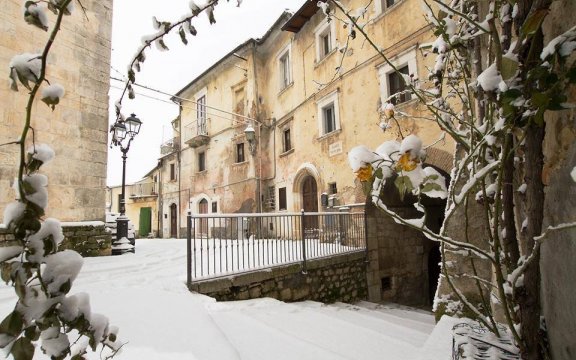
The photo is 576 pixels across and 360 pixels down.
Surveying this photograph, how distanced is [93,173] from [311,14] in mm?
9221

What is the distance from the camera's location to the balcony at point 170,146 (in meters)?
19.8

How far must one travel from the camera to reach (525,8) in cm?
126

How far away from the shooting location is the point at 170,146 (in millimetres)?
20844

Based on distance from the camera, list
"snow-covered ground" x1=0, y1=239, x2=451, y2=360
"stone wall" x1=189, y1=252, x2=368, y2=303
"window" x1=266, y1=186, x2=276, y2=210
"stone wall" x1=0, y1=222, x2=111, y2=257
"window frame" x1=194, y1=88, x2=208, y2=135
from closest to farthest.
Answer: "snow-covered ground" x1=0, y1=239, x2=451, y2=360 < "stone wall" x1=189, y1=252, x2=368, y2=303 < "stone wall" x1=0, y1=222, x2=111, y2=257 < "window" x1=266, y1=186, x2=276, y2=210 < "window frame" x1=194, y1=88, x2=208, y2=135

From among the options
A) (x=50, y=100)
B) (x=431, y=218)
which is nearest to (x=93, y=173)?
(x=50, y=100)

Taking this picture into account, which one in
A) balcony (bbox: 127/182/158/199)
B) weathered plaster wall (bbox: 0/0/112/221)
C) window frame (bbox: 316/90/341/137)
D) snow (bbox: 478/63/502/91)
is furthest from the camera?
balcony (bbox: 127/182/158/199)

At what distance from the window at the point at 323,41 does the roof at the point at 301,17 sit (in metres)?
0.67

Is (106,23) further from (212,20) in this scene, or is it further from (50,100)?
(50,100)

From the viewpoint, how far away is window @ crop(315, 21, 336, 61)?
1097 centimetres

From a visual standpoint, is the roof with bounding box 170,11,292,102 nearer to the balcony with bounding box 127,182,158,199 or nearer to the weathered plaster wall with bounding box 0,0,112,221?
the weathered plaster wall with bounding box 0,0,112,221

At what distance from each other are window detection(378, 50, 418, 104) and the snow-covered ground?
596cm

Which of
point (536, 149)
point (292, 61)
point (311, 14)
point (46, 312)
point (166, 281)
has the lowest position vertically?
point (166, 281)

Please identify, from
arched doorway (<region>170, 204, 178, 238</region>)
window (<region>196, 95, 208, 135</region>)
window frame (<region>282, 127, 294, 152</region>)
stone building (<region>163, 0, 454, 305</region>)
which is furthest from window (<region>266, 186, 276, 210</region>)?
arched doorway (<region>170, 204, 178, 238</region>)

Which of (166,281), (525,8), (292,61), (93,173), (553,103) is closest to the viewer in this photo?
(553,103)
